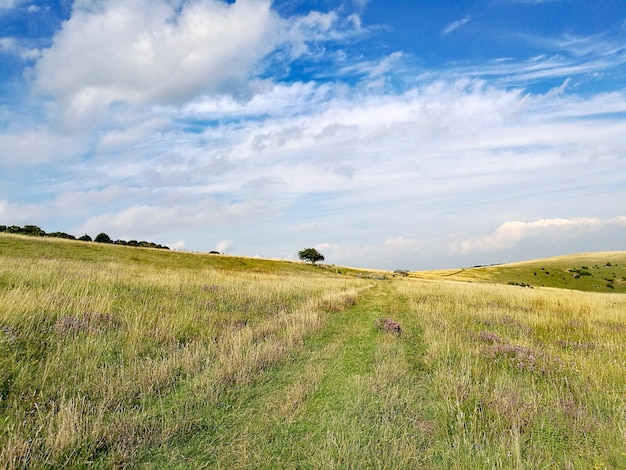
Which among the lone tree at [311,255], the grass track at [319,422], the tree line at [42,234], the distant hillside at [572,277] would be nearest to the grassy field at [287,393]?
the grass track at [319,422]

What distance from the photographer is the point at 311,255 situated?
364ft

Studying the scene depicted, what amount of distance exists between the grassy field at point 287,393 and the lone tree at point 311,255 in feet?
322

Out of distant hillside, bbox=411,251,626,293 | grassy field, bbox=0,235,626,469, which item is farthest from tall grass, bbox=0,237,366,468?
distant hillside, bbox=411,251,626,293

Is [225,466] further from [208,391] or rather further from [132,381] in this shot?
[132,381]

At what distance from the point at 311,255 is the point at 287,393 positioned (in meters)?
104

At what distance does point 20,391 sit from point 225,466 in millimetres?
4069

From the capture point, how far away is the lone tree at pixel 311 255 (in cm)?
11094

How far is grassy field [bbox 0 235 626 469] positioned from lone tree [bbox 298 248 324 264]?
9805 centimetres

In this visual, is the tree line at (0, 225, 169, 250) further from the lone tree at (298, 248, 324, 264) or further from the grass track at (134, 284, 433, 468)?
the grass track at (134, 284, 433, 468)

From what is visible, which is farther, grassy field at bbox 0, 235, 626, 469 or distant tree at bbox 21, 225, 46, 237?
distant tree at bbox 21, 225, 46, 237

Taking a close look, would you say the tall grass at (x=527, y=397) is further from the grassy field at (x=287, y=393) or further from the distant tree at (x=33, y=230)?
the distant tree at (x=33, y=230)

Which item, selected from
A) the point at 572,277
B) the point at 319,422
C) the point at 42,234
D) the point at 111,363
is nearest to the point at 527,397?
the point at 319,422

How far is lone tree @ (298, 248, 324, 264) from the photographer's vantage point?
111m

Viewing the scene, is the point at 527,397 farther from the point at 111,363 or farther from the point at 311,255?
the point at 311,255
